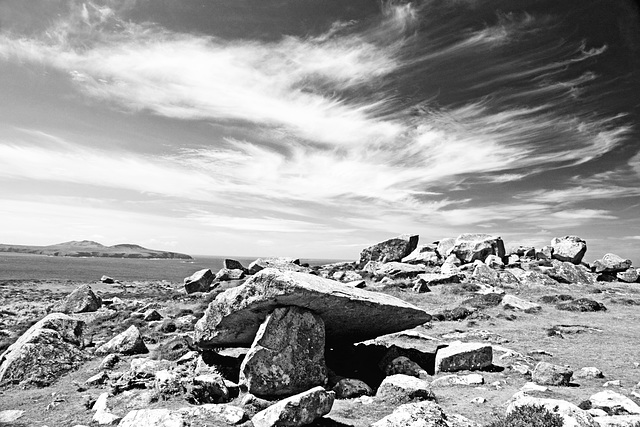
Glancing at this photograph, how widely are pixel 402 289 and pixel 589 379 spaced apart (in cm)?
2333

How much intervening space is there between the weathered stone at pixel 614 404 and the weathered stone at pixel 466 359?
3.46m

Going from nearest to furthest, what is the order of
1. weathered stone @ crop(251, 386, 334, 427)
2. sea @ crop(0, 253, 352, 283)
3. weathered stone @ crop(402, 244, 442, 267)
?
weathered stone @ crop(251, 386, 334, 427), weathered stone @ crop(402, 244, 442, 267), sea @ crop(0, 253, 352, 283)

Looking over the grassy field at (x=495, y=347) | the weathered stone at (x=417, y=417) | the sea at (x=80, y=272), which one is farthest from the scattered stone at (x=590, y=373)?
the sea at (x=80, y=272)

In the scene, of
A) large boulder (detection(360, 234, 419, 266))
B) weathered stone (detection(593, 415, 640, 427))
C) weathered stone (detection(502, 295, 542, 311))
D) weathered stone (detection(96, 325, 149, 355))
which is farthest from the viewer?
large boulder (detection(360, 234, 419, 266))

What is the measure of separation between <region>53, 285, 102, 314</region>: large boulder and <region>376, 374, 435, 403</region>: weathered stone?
88.6 ft

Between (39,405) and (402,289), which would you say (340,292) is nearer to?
(39,405)

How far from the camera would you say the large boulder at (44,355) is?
13.0m

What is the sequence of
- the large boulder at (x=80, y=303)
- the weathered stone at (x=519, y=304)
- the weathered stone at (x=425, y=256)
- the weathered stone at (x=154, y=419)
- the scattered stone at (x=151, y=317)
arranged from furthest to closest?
the weathered stone at (x=425, y=256), the large boulder at (x=80, y=303), the scattered stone at (x=151, y=317), the weathered stone at (x=519, y=304), the weathered stone at (x=154, y=419)

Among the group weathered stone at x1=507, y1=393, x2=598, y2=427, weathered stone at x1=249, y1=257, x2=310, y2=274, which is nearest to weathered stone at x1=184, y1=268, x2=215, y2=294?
weathered stone at x1=249, y1=257, x2=310, y2=274

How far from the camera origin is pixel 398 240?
2178 inches

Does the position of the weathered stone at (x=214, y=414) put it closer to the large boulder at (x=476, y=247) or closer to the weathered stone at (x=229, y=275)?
the weathered stone at (x=229, y=275)

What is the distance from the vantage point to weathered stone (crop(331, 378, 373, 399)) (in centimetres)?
1066

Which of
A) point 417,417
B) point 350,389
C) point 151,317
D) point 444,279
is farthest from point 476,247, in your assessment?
point 417,417

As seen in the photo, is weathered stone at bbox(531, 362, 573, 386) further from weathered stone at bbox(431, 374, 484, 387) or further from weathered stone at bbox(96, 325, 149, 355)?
weathered stone at bbox(96, 325, 149, 355)
